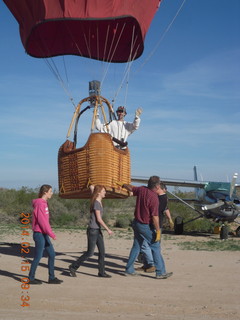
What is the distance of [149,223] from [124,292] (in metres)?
1.82

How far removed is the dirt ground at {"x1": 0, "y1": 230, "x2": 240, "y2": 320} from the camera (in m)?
5.82

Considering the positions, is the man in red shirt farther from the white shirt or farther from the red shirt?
the white shirt

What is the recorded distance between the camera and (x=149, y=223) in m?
8.71

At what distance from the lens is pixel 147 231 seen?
8.63 metres

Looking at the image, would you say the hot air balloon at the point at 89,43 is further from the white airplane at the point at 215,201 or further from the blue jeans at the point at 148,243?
the white airplane at the point at 215,201

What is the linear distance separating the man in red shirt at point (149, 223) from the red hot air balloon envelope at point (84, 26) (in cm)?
285

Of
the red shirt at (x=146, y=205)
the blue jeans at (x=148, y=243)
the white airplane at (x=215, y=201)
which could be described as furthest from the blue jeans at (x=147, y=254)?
the white airplane at (x=215, y=201)

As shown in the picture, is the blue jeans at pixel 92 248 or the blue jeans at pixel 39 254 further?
the blue jeans at pixel 92 248

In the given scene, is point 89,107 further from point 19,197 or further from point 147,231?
point 19,197

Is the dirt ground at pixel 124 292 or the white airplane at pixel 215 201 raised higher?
the white airplane at pixel 215 201

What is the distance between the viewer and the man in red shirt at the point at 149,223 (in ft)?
27.8

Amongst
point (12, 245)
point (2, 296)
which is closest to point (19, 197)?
point (12, 245)

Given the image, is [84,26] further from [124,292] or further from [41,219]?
[124,292]

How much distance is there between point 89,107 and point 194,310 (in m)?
4.68
